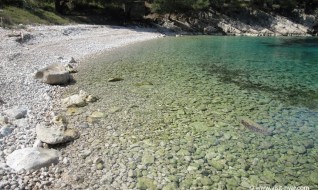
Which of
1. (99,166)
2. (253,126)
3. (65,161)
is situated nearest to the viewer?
(99,166)

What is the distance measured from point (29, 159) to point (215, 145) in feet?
21.8

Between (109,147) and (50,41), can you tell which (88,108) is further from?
(50,41)

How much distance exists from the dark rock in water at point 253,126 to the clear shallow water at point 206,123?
0.14m

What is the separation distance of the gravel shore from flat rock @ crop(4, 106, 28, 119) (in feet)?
0.74

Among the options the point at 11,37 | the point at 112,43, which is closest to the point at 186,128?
the point at 11,37

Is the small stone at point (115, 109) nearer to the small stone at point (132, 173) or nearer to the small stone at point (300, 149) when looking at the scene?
the small stone at point (132, 173)

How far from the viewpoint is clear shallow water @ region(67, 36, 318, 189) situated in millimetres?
9359

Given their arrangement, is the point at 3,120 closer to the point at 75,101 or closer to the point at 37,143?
the point at 37,143

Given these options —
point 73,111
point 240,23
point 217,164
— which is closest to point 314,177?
point 217,164

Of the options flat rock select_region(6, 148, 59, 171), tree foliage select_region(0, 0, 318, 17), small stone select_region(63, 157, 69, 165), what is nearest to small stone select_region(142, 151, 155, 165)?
small stone select_region(63, 157, 69, 165)

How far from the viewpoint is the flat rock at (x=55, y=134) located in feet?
35.4

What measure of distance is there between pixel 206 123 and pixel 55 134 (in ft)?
21.5

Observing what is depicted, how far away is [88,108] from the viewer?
1451 centimetres

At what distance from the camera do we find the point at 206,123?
43.2 feet
